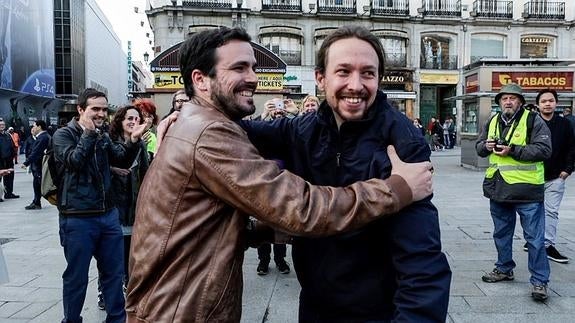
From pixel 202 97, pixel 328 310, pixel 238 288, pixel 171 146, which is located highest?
pixel 202 97

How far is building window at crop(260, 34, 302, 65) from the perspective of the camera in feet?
97.9

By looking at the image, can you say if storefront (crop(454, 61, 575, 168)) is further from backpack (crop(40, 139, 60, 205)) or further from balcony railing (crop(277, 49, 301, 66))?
balcony railing (crop(277, 49, 301, 66))

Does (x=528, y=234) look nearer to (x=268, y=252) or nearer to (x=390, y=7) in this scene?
(x=268, y=252)

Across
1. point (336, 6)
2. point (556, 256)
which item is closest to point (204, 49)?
point (556, 256)

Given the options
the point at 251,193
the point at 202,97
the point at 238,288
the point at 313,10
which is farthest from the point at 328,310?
the point at 313,10

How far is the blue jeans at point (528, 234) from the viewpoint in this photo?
4.49 meters

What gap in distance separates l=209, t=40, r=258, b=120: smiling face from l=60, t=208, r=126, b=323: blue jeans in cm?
252

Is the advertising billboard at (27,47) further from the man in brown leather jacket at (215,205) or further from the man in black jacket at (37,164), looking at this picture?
the man in brown leather jacket at (215,205)

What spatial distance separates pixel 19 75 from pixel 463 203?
34184 mm

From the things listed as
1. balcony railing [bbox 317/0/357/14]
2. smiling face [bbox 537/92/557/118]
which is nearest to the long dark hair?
smiling face [bbox 537/92/557/118]

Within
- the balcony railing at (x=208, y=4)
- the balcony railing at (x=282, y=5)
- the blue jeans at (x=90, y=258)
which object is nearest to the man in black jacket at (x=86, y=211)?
the blue jeans at (x=90, y=258)

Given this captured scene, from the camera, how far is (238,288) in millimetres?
1702

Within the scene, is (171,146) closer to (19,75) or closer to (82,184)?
(82,184)

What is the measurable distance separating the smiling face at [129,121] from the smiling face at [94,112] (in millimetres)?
552
